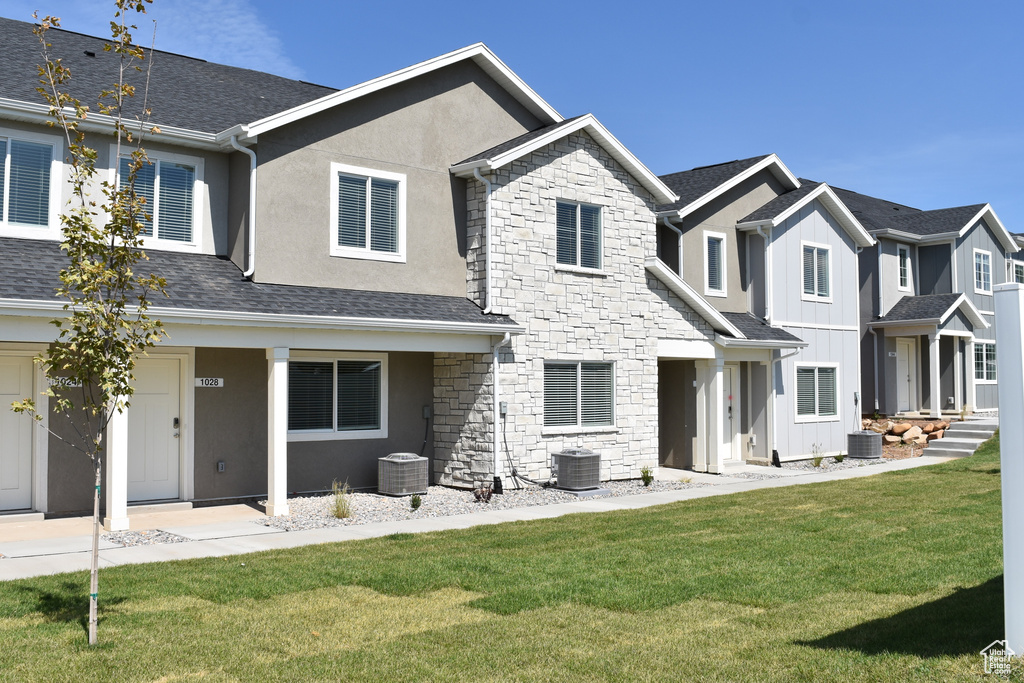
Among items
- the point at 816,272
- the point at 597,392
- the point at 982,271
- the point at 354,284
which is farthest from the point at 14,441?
the point at 982,271

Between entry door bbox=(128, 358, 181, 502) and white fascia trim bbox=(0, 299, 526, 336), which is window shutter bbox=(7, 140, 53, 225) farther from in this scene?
white fascia trim bbox=(0, 299, 526, 336)

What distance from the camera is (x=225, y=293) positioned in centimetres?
1320

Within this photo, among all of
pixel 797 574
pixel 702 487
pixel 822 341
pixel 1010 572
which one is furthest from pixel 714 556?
pixel 822 341

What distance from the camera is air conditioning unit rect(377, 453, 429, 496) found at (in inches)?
600

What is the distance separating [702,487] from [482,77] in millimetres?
8772

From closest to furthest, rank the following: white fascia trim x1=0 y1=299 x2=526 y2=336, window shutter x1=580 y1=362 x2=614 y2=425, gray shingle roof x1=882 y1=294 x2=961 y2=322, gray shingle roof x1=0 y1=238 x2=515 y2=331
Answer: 1. white fascia trim x1=0 y1=299 x2=526 y2=336
2. gray shingle roof x1=0 y1=238 x2=515 y2=331
3. window shutter x1=580 y1=362 x2=614 y2=425
4. gray shingle roof x1=882 y1=294 x2=961 y2=322

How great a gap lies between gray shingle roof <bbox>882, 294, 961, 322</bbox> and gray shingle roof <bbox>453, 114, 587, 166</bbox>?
13746 millimetres

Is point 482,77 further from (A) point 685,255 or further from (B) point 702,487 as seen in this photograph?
(B) point 702,487

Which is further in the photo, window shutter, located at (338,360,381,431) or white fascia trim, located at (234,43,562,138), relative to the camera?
window shutter, located at (338,360,381,431)

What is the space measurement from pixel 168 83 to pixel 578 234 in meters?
7.76

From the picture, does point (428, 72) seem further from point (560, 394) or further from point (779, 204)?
point (779, 204)

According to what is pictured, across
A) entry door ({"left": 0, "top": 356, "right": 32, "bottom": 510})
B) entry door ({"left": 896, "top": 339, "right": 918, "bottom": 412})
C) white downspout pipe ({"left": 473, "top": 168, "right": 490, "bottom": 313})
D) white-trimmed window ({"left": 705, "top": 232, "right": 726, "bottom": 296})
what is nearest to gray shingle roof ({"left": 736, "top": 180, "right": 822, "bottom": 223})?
white-trimmed window ({"left": 705, "top": 232, "right": 726, "bottom": 296})

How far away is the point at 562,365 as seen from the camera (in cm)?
1742

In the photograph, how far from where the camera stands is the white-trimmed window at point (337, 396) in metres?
15.4
